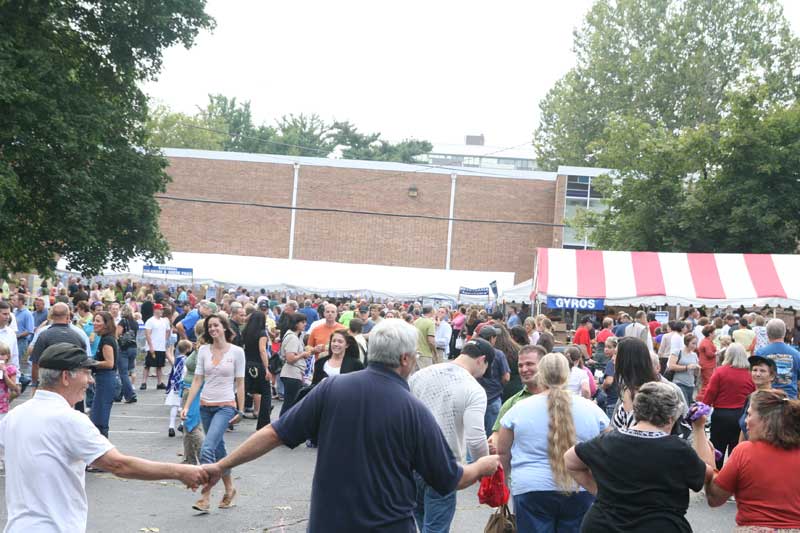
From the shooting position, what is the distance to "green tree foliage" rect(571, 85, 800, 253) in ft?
111

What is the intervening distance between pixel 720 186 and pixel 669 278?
13.4m

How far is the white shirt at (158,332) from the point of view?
18.1 metres

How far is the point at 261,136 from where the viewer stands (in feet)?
291

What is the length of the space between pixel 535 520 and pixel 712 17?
5495 cm

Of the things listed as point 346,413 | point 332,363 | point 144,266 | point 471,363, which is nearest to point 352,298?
point 144,266

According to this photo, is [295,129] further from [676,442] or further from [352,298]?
[676,442]

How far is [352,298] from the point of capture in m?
37.5

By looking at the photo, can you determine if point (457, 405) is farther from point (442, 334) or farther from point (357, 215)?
point (357, 215)

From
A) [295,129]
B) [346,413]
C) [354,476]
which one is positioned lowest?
[354,476]

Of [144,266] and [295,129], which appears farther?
[295,129]

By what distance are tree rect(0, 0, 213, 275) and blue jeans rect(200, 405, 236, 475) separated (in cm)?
1324

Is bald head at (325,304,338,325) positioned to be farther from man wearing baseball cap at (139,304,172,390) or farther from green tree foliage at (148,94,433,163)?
green tree foliage at (148,94,433,163)

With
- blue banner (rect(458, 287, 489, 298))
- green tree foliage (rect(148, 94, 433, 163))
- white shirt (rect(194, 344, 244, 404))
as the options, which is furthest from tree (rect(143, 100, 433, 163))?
white shirt (rect(194, 344, 244, 404))

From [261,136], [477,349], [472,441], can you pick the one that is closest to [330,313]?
[477,349]
